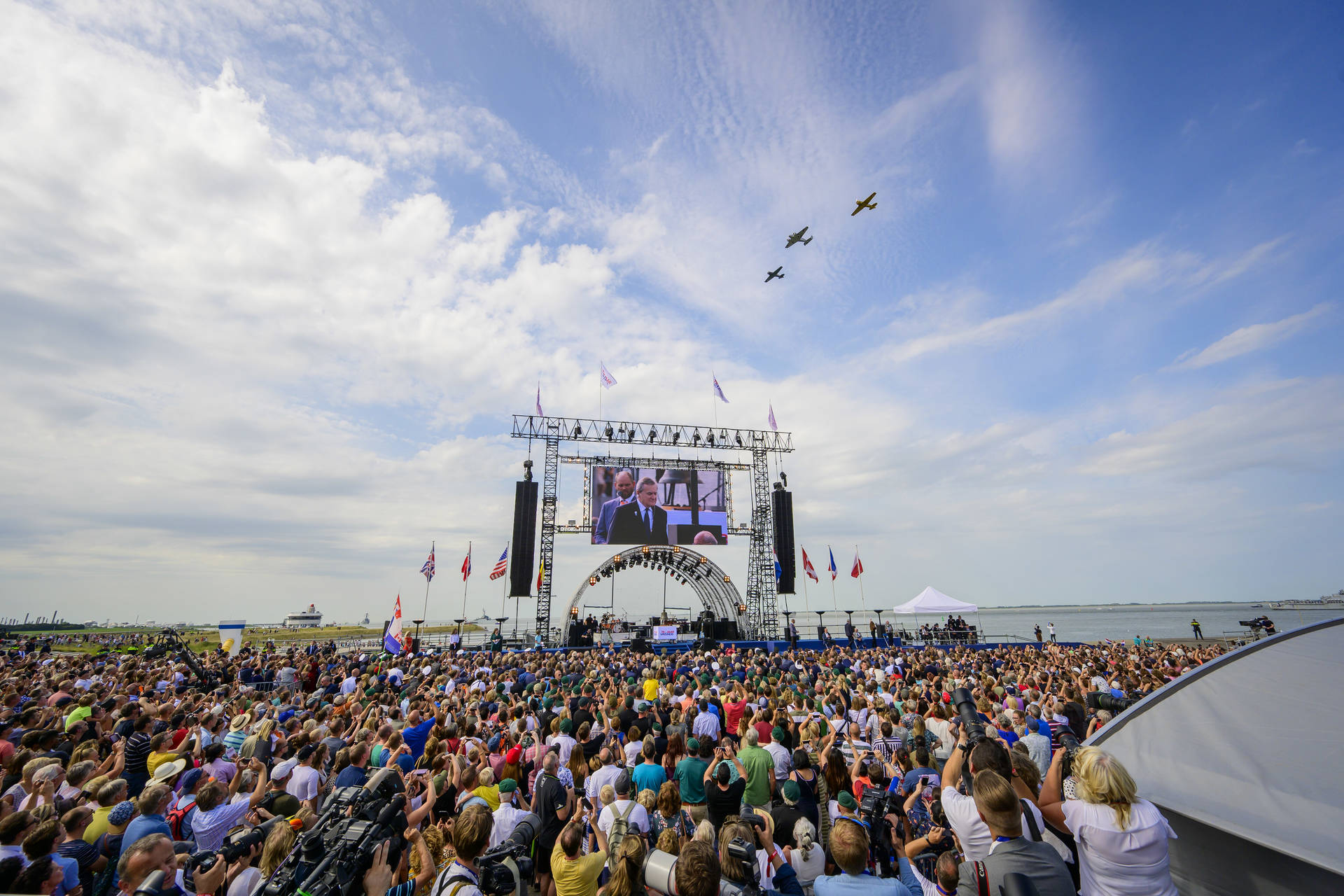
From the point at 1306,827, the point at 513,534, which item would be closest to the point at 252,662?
the point at 513,534

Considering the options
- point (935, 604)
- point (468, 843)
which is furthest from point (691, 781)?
point (935, 604)

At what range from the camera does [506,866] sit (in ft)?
11.2

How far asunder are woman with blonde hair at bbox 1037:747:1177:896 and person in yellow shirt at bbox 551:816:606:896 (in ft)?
10.2

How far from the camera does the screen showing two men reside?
32906 millimetres

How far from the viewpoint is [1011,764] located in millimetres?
3922

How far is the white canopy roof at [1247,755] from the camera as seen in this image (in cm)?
339

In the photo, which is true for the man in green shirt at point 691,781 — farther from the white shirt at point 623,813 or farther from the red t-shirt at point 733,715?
the red t-shirt at point 733,715

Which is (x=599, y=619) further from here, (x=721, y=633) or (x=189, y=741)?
(x=189, y=741)

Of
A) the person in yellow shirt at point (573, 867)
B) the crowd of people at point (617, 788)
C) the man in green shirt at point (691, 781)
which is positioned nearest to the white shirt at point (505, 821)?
the crowd of people at point (617, 788)

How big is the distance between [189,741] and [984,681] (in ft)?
41.3

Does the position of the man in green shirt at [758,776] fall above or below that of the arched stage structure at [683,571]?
below

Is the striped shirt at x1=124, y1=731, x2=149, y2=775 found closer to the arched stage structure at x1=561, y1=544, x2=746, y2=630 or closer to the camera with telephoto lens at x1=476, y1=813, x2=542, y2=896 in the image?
the camera with telephoto lens at x1=476, y1=813, x2=542, y2=896

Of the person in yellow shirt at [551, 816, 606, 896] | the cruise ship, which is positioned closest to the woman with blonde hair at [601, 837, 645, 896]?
the person in yellow shirt at [551, 816, 606, 896]

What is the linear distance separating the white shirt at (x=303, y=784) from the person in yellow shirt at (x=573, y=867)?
393 centimetres
